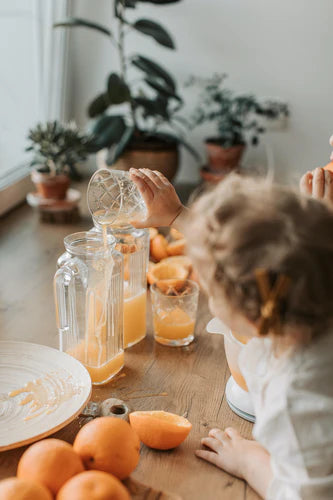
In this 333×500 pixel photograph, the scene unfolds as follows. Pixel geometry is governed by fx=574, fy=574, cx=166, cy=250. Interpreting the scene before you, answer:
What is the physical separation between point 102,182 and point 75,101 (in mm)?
1775

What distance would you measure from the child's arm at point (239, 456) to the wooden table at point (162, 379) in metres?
0.01

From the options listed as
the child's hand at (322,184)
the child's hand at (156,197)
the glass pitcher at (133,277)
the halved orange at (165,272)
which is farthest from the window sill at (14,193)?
the child's hand at (322,184)

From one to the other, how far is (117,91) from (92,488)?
5.75ft

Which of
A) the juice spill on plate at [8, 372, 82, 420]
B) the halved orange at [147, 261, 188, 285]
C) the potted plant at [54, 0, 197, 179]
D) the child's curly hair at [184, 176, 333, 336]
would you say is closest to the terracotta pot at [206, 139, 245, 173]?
the potted plant at [54, 0, 197, 179]

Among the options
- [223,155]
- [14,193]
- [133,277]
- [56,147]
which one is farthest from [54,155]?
[133,277]

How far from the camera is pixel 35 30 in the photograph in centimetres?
243

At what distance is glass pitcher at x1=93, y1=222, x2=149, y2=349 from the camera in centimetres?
117

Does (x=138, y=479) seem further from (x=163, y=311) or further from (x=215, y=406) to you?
(x=163, y=311)

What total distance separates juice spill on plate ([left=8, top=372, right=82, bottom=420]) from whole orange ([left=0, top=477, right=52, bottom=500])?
203 mm

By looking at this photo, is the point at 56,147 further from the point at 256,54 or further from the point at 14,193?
the point at 256,54

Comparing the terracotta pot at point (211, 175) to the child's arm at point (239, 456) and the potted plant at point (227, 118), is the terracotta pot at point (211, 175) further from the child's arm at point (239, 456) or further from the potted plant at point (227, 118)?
the child's arm at point (239, 456)

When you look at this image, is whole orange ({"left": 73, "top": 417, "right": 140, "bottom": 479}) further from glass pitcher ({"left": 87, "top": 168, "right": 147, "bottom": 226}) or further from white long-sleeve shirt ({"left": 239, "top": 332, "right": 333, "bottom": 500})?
glass pitcher ({"left": 87, "top": 168, "right": 147, "bottom": 226})

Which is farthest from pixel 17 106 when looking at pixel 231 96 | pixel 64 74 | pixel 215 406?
pixel 215 406

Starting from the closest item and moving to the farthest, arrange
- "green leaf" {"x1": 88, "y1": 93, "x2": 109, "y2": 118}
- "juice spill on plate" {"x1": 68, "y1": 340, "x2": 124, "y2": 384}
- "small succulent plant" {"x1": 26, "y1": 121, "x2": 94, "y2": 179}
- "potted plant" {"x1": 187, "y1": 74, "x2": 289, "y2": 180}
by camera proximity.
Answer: "juice spill on plate" {"x1": 68, "y1": 340, "x2": 124, "y2": 384}
"small succulent plant" {"x1": 26, "y1": 121, "x2": 94, "y2": 179}
"green leaf" {"x1": 88, "y1": 93, "x2": 109, "y2": 118}
"potted plant" {"x1": 187, "y1": 74, "x2": 289, "y2": 180}
